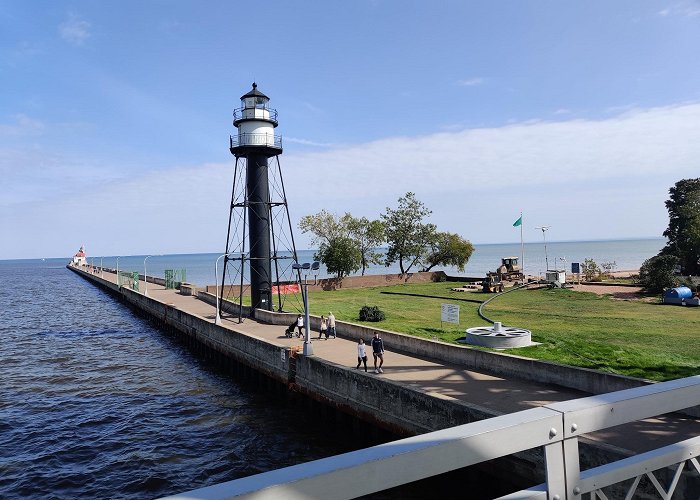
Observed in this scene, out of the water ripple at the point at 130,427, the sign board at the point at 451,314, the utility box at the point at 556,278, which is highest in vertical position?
the utility box at the point at 556,278

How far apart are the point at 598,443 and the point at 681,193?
2504 inches

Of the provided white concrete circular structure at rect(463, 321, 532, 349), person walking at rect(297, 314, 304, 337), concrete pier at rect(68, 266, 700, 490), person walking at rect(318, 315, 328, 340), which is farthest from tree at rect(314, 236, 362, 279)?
white concrete circular structure at rect(463, 321, 532, 349)

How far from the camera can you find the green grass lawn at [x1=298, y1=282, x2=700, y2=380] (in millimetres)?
18953

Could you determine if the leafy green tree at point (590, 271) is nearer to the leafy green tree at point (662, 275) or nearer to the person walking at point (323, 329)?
the leafy green tree at point (662, 275)

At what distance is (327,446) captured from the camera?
16.9m

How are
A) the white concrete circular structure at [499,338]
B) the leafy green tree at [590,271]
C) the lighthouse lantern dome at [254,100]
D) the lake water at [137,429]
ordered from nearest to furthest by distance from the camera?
the lake water at [137,429] → the white concrete circular structure at [499,338] → the lighthouse lantern dome at [254,100] → the leafy green tree at [590,271]

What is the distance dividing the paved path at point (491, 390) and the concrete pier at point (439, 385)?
2 centimetres

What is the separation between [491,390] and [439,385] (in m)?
1.64

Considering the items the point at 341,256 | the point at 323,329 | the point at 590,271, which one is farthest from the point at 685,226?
the point at 323,329

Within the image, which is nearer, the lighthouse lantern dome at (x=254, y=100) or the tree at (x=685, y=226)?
the lighthouse lantern dome at (x=254, y=100)

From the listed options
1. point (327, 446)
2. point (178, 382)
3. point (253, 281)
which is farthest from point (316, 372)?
point (253, 281)

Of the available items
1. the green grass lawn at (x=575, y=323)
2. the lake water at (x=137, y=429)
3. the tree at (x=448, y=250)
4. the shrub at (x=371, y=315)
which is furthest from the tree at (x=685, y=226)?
the lake water at (x=137, y=429)

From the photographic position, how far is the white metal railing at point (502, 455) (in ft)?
7.61

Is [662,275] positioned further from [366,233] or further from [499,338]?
[366,233]
